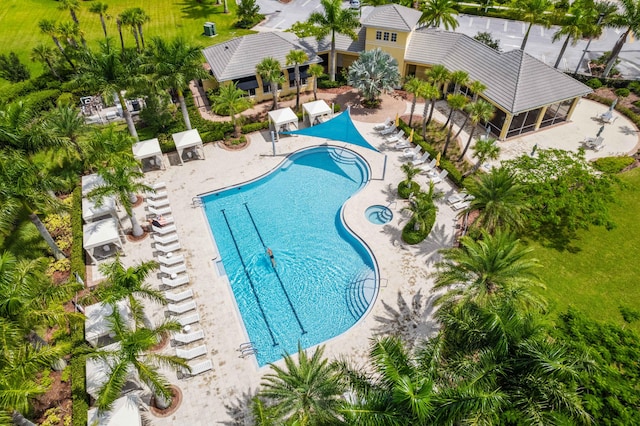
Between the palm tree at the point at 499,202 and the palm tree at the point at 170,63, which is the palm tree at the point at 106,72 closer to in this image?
the palm tree at the point at 170,63

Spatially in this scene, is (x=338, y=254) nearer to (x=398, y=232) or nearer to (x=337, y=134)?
(x=398, y=232)

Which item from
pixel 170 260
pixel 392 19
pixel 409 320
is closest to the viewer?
pixel 409 320

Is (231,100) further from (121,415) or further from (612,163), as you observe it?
(612,163)

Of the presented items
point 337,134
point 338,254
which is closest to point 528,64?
point 337,134

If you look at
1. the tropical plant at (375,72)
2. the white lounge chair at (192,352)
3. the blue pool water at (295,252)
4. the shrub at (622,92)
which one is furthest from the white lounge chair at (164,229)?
the shrub at (622,92)

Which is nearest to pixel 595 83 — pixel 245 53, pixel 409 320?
pixel 409 320

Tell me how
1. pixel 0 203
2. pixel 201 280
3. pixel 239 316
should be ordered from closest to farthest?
pixel 0 203
pixel 239 316
pixel 201 280

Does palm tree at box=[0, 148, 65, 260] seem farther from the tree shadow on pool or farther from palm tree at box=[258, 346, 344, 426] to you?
the tree shadow on pool
